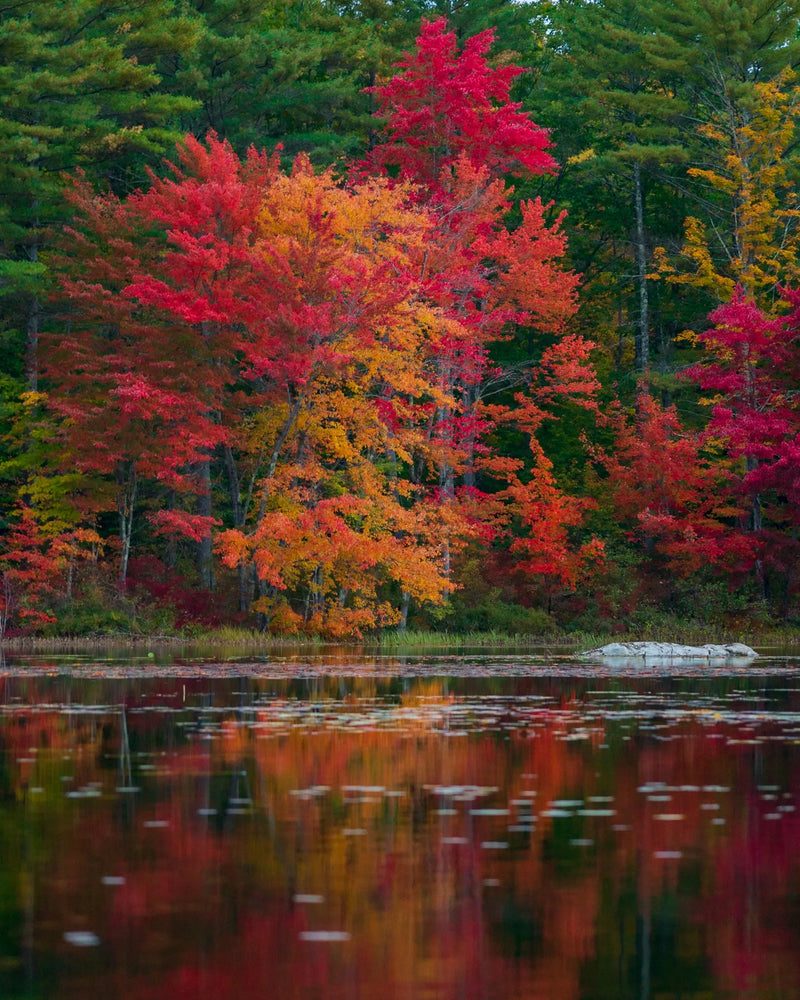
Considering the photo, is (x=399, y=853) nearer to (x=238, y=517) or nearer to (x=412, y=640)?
(x=412, y=640)

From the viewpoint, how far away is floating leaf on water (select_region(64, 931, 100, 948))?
646cm

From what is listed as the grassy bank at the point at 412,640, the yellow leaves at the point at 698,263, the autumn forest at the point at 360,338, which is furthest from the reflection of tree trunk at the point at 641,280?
the grassy bank at the point at 412,640

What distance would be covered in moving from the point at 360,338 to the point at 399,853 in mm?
30195

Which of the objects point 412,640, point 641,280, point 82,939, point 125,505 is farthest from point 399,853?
point 641,280

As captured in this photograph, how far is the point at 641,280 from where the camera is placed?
161 ft

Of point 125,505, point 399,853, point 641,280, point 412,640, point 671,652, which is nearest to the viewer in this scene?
point 399,853

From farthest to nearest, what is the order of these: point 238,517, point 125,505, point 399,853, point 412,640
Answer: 1. point 238,517
2. point 125,505
3. point 412,640
4. point 399,853

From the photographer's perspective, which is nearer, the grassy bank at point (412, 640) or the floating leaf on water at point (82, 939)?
the floating leaf on water at point (82, 939)

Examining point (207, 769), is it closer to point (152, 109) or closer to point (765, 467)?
point (765, 467)

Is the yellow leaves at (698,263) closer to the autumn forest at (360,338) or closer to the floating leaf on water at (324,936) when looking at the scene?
the autumn forest at (360,338)

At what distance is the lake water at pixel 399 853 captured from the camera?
6094 mm

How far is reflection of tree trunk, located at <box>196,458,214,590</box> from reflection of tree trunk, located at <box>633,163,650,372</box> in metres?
14.8

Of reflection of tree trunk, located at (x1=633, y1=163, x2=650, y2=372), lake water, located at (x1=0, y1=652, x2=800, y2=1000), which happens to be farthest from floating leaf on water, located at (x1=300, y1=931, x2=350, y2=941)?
reflection of tree trunk, located at (x1=633, y1=163, x2=650, y2=372)

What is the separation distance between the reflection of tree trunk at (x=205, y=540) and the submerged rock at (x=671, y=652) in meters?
11.9
